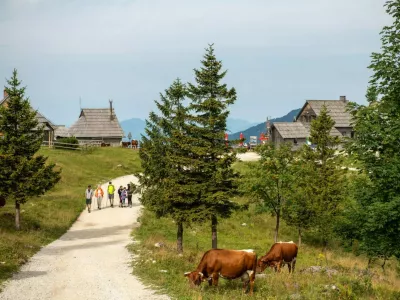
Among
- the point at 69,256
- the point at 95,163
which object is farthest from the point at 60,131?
the point at 69,256

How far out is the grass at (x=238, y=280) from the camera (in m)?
15.5

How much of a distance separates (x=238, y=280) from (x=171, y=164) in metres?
9.24

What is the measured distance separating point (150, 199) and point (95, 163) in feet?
133

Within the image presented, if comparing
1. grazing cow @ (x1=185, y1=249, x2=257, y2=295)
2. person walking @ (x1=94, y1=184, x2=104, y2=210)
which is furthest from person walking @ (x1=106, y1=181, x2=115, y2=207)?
grazing cow @ (x1=185, y1=249, x2=257, y2=295)

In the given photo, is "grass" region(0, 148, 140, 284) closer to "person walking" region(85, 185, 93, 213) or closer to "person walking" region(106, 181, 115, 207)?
"person walking" region(85, 185, 93, 213)

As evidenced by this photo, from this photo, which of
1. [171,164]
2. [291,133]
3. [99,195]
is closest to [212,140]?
[171,164]

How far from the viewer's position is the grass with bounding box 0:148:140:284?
24.0m

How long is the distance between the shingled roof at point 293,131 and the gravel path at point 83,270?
54.7 m

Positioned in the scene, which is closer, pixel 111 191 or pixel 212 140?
pixel 212 140

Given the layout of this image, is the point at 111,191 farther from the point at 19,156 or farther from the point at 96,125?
the point at 96,125

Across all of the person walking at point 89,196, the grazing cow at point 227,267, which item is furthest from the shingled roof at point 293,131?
the grazing cow at point 227,267

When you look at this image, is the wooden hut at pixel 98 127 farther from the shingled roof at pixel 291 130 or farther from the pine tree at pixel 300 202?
the pine tree at pixel 300 202

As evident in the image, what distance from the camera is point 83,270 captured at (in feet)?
68.8

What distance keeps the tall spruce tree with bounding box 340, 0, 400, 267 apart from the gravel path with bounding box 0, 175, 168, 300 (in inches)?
468
